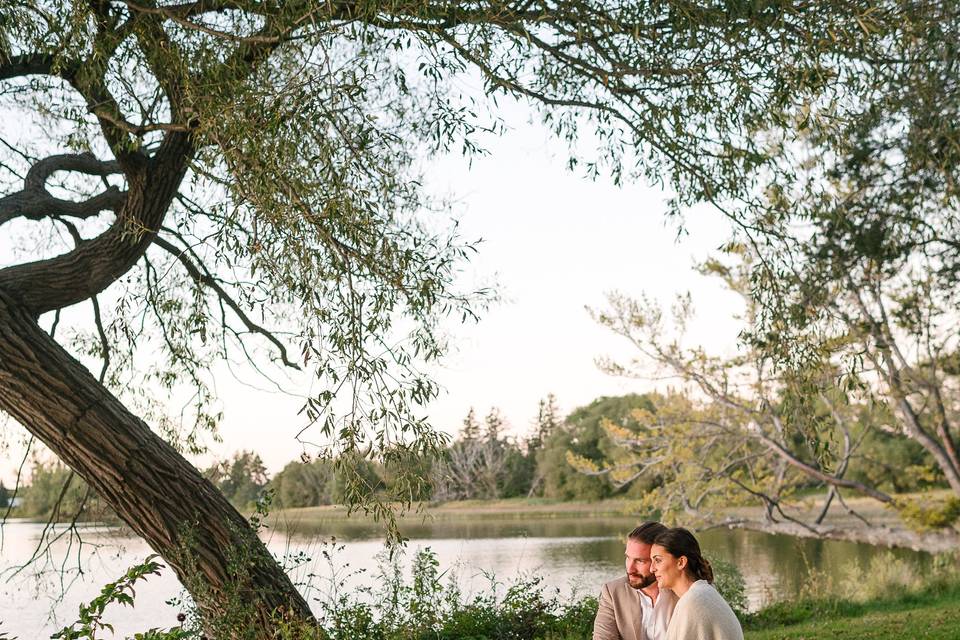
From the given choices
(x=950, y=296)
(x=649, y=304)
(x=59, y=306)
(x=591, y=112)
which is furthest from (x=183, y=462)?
(x=649, y=304)

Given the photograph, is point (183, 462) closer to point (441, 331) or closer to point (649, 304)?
point (441, 331)

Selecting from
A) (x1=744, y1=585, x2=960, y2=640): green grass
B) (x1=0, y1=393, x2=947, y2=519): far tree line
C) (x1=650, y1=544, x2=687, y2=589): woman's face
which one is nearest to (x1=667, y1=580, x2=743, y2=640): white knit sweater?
(x1=650, y1=544, x2=687, y2=589): woman's face

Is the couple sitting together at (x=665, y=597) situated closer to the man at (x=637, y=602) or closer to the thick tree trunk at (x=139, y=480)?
the man at (x=637, y=602)

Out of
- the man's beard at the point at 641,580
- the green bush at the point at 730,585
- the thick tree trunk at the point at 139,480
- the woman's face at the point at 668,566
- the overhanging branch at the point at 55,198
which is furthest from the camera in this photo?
the green bush at the point at 730,585

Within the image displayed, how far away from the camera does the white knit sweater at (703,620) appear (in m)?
2.73

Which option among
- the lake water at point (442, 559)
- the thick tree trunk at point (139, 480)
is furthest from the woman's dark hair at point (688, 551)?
the thick tree trunk at point (139, 480)

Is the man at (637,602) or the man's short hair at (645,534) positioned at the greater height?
the man's short hair at (645,534)

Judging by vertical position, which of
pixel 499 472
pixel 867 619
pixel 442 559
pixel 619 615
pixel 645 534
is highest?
pixel 499 472

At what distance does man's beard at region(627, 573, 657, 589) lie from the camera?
4047mm

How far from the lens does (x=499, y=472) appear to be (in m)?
28.8

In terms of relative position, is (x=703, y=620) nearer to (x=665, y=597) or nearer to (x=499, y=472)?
(x=665, y=597)

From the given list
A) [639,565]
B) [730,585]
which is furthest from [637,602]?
[730,585]

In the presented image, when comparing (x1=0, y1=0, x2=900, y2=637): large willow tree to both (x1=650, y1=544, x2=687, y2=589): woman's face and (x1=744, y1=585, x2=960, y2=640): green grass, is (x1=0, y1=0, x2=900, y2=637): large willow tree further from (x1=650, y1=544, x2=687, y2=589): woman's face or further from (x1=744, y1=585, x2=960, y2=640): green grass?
(x1=744, y1=585, x2=960, y2=640): green grass

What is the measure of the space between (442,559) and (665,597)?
11904 millimetres
